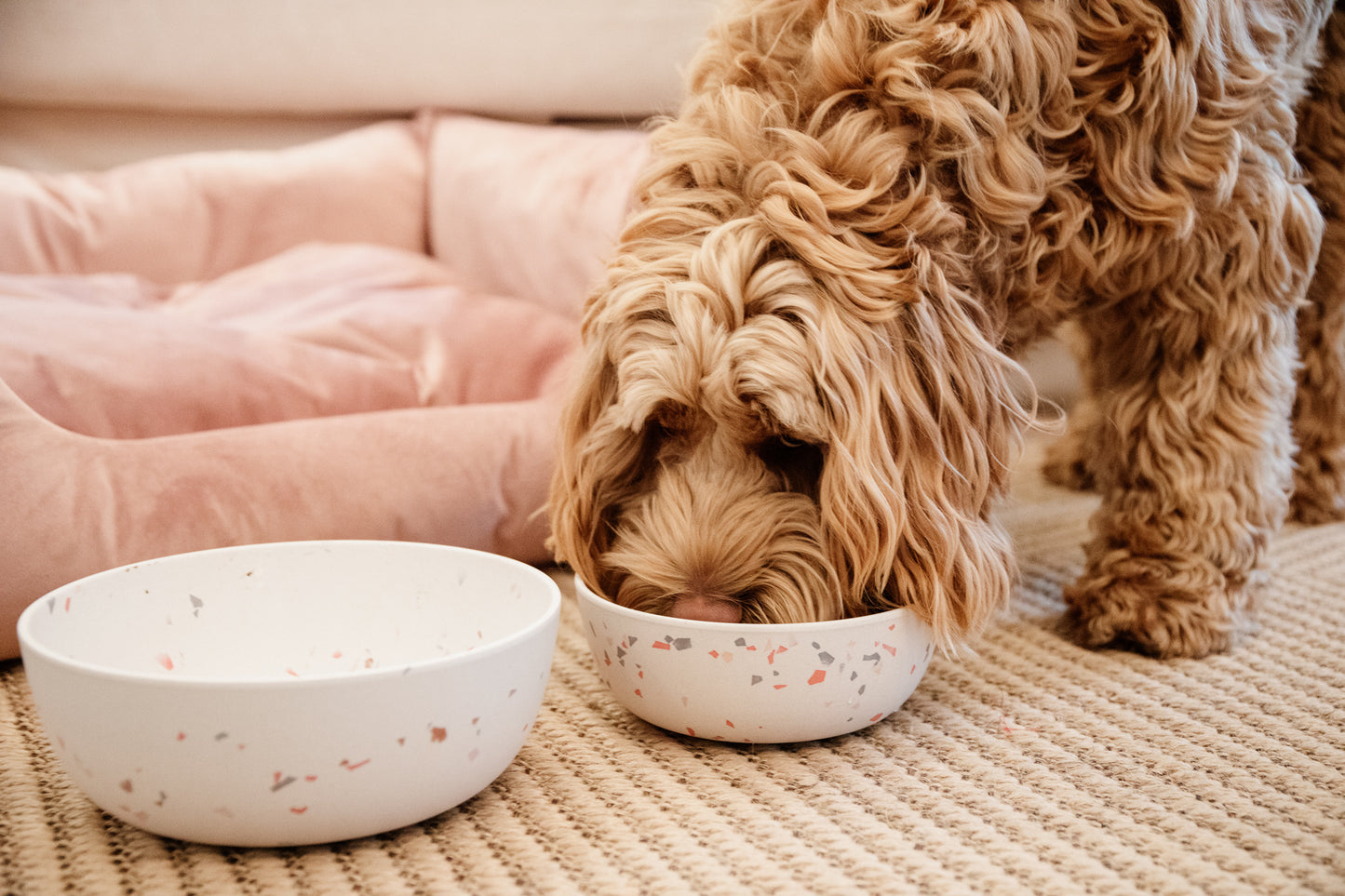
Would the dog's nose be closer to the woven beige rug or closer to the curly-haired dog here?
the curly-haired dog

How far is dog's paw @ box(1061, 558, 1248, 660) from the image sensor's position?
48.8 inches

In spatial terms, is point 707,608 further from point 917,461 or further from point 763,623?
point 917,461

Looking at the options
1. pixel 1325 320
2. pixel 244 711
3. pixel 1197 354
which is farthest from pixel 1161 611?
pixel 244 711

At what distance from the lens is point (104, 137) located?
2238 mm

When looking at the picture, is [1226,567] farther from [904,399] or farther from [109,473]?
[109,473]

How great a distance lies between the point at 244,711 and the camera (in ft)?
2.38

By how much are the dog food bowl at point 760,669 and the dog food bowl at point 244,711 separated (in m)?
0.09

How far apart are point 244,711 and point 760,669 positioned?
40 centimetres

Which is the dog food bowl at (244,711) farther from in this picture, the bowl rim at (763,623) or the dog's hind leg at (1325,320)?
the dog's hind leg at (1325,320)

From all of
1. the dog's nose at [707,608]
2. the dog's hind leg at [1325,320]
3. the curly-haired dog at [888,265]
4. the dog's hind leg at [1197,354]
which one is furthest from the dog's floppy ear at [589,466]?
the dog's hind leg at [1325,320]

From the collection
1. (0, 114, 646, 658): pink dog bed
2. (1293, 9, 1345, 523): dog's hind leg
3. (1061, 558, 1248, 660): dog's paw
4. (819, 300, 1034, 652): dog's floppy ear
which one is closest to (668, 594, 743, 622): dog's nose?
(819, 300, 1034, 652): dog's floppy ear

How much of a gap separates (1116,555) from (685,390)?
631mm

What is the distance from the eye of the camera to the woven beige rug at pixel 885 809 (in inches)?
31.2

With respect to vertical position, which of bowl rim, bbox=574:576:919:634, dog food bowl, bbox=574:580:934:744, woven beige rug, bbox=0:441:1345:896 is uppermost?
bowl rim, bbox=574:576:919:634
